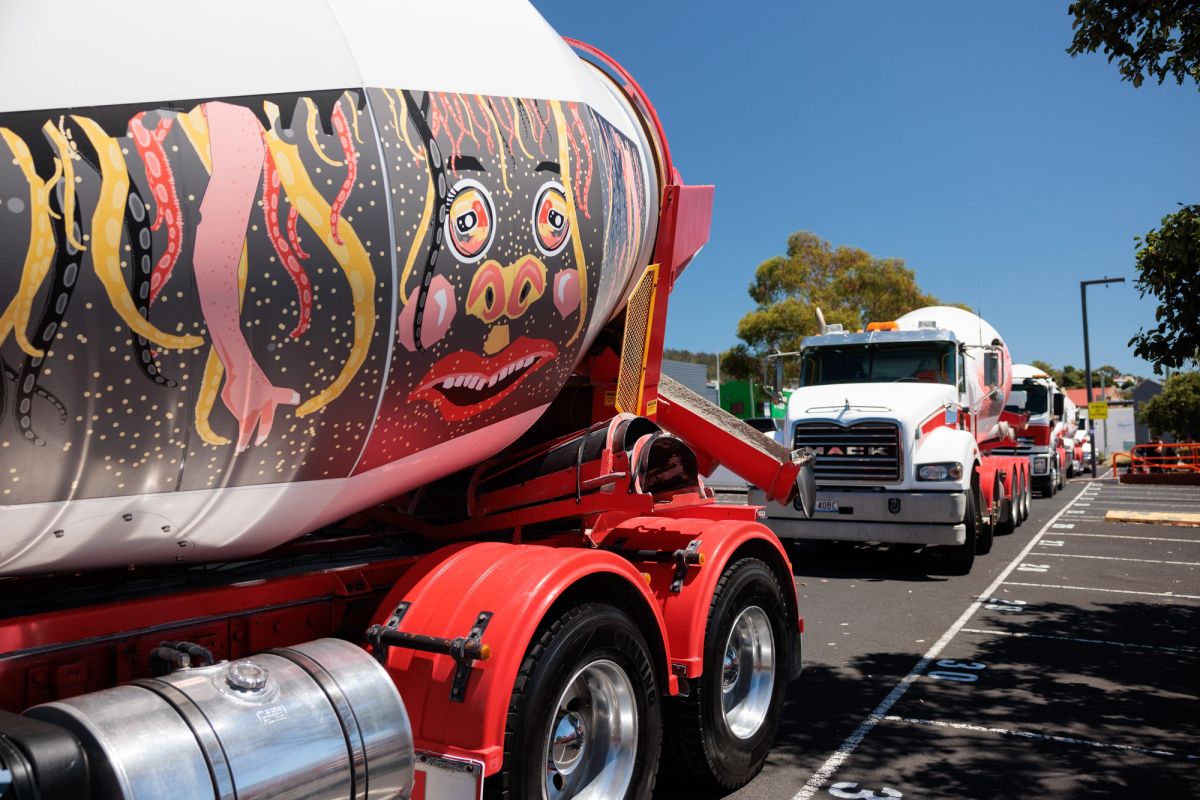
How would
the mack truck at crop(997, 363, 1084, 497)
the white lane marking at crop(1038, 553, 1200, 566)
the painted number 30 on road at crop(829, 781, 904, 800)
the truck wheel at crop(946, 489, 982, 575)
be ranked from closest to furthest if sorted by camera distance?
1. the painted number 30 on road at crop(829, 781, 904, 800)
2. the truck wheel at crop(946, 489, 982, 575)
3. the white lane marking at crop(1038, 553, 1200, 566)
4. the mack truck at crop(997, 363, 1084, 497)

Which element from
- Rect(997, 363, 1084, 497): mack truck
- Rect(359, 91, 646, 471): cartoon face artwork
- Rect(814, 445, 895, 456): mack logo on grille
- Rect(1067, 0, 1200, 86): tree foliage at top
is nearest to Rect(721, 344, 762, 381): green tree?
Rect(997, 363, 1084, 497): mack truck

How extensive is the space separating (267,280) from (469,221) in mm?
772

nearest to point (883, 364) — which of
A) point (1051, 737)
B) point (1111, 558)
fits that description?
point (1111, 558)

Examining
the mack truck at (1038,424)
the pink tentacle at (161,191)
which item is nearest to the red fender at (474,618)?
the pink tentacle at (161,191)

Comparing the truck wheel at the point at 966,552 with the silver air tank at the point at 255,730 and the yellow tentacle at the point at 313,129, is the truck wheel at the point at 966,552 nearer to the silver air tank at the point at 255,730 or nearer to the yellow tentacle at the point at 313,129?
the silver air tank at the point at 255,730

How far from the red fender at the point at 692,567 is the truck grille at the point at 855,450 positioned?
21.1 feet

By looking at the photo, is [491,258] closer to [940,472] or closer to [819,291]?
[940,472]

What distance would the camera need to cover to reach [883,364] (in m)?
12.6

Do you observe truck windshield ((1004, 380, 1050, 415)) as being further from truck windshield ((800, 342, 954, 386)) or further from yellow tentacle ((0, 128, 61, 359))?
yellow tentacle ((0, 128, 61, 359))

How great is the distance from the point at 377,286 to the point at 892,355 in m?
10.9

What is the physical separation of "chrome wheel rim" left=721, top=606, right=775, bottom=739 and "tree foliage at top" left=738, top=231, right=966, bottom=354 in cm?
2904

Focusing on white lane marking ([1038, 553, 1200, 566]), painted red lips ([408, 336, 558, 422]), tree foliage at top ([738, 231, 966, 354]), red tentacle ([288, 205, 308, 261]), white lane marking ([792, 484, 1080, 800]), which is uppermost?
tree foliage at top ([738, 231, 966, 354])

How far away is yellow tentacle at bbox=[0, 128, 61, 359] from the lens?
7.21 ft

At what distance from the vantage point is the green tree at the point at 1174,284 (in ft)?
23.2
